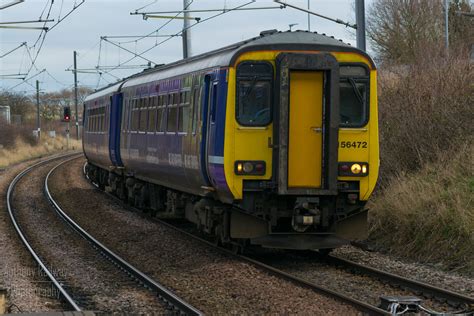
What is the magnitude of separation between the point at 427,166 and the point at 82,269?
623 centimetres

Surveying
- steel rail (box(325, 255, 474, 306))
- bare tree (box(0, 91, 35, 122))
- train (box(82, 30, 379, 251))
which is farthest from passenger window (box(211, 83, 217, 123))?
bare tree (box(0, 91, 35, 122))

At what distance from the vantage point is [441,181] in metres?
13.8

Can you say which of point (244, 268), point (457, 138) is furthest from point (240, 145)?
point (457, 138)

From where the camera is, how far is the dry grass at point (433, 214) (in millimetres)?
12000

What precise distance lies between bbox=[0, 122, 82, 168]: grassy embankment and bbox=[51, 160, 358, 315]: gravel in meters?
29.6

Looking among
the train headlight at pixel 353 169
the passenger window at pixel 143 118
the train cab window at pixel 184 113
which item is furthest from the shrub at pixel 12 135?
the train headlight at pixel 353 169

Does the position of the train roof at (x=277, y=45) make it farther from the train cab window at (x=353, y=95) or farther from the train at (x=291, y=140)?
the train cab window at (x=353, y=95)

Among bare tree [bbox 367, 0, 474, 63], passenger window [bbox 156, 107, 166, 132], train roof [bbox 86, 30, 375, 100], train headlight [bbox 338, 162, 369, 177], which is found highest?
bare tree [bbox 367, 0, 474, 63]

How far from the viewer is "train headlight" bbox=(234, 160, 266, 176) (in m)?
11.8

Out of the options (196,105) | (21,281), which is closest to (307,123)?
(196,105)

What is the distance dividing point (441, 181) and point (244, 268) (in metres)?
3.98

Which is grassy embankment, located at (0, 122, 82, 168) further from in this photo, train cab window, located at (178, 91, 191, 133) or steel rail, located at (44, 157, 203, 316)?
train cab window, located at (178, 91, 191, 133)

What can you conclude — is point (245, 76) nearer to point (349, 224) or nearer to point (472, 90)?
point (349, 224)

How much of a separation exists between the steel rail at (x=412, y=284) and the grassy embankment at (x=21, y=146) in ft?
120
